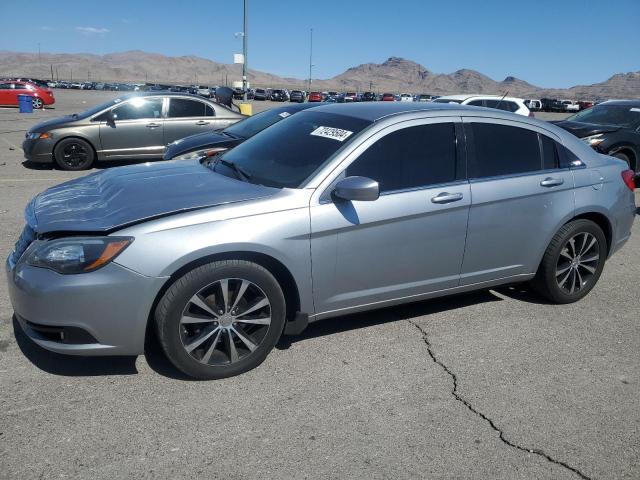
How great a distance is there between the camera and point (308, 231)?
11.4 feet

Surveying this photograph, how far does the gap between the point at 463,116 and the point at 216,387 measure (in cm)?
264

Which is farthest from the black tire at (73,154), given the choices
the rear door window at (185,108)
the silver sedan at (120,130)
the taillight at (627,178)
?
the taillight at (627,178)

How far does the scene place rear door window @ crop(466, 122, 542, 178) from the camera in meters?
4.21

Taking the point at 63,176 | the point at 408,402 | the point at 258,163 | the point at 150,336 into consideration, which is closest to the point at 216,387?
the point at 150,336

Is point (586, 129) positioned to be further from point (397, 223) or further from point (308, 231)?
point (308, 231)

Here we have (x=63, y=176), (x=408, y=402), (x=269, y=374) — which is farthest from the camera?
(x=63, y=176)

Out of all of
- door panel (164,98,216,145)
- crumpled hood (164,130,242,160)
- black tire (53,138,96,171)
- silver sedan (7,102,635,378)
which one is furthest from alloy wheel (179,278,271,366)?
black tire (53,138,96,171)

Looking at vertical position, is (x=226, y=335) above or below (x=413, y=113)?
below

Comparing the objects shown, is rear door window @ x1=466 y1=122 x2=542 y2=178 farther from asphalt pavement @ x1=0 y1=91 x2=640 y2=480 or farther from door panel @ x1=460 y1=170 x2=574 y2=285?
asphalt pavement @ x1=0 y1=91 x2=640 y2=480

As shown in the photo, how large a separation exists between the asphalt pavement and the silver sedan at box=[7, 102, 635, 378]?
0.29 metres

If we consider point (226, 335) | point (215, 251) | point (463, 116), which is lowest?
point (226, 335)

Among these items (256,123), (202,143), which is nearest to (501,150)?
(202,143)

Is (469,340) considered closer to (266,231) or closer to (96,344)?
(266,231)

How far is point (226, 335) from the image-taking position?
11.0 ft
